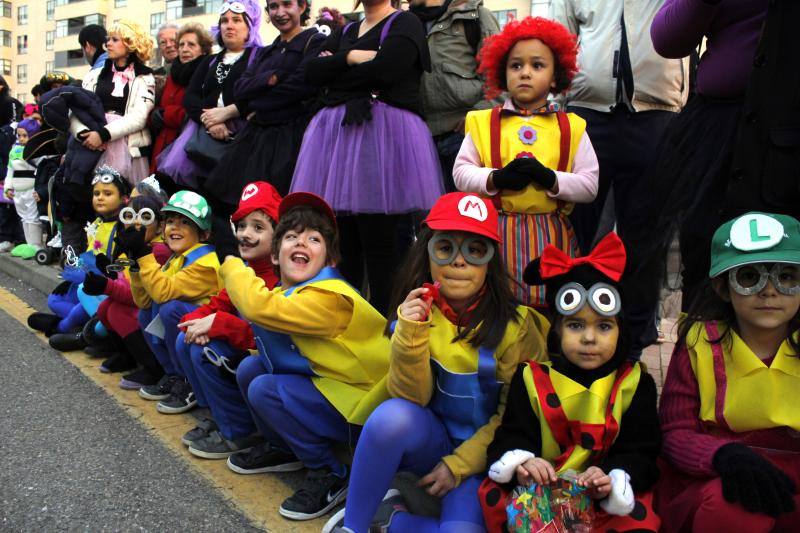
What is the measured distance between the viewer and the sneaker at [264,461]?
2990 mm

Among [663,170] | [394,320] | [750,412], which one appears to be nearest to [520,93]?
[663,170]

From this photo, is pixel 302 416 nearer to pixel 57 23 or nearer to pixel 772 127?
pixel 772 127

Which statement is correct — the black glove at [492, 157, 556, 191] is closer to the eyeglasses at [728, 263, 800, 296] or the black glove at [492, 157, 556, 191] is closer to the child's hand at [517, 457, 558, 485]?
the eyeglasses at [728, 263, 800, 296]

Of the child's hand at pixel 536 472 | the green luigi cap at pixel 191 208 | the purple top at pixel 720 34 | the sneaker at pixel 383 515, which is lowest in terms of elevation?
the sneaker at pixel 383 515

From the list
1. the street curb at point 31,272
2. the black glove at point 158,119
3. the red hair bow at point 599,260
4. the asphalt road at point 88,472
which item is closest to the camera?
the red hair bow at point 599,260

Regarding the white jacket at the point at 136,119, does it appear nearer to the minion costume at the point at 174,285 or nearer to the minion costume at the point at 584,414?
the minion costume at the point at 174,285

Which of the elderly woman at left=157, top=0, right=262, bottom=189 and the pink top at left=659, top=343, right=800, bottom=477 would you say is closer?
the pink top at left=659, top=343, right=800, bottom=477

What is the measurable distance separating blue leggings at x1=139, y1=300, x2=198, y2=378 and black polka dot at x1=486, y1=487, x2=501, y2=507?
79.3 inches

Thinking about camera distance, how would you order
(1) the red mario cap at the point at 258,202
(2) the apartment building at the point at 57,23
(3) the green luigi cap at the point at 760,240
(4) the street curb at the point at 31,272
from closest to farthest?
(3) the green luigi cap at the point at 760,240, (1) the red mario cap at the point at 258,202, (4) the street curb at the point at 31,272, (2) the apartment building at the point at 57,23

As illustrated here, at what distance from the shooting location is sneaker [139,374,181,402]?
12.8 feet

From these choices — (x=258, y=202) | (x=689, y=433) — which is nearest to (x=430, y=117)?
(x=258, y=202)

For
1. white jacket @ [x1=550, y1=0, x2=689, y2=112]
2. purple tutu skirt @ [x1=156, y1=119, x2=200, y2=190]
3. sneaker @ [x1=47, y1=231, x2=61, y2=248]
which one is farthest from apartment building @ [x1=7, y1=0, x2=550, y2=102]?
white jacket @ [x1=550, y1=0, x2=689, y2=112]

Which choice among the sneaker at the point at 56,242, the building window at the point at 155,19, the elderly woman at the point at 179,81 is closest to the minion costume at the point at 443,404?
the elderly woman at the point at 179,81

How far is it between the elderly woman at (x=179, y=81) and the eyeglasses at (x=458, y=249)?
11.5 feet
